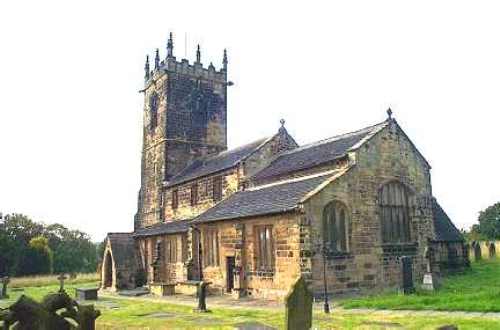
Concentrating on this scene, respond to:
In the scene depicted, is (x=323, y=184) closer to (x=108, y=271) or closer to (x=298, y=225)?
(x=298, y=225)

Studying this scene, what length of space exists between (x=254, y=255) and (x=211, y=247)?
4470 millimetres

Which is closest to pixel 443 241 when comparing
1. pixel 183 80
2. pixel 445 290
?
pixel 445 290

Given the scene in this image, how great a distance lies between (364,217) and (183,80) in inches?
923

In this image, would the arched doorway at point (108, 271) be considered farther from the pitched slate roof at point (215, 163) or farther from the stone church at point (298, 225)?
the pitched slate roof at point (215, 163)

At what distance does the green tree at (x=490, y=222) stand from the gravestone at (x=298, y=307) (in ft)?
234

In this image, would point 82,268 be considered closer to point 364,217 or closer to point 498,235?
point 364,217

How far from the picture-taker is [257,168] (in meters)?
29.6

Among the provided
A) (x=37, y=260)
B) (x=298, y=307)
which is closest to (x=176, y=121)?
(x=37, y=260)

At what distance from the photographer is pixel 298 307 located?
417 inches

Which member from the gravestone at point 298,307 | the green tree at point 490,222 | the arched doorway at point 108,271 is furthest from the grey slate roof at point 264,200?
the green tree at point 490,222

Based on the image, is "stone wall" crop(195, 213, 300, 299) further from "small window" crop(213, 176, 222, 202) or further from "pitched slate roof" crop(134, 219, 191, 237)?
"small window" crop(213, 176, 222, 202)

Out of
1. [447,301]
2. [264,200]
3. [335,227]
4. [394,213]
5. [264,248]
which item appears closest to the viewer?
[447,301]

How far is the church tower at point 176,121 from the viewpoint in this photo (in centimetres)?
3956

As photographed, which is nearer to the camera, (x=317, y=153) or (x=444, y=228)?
(x=317, y=153)
